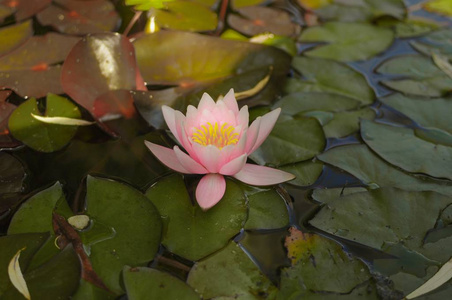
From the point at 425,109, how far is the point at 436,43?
540mm

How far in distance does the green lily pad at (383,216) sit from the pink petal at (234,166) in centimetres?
26

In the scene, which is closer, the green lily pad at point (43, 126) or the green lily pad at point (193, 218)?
the green lily pad at point (193, 218)

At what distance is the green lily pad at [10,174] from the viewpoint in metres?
1.41

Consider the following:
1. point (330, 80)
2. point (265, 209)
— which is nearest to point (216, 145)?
point (265, 209)

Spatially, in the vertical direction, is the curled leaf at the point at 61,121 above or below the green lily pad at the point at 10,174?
above

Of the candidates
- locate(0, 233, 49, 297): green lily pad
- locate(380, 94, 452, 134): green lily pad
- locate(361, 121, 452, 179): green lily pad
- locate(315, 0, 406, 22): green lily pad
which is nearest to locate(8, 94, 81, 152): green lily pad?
locate(0, 233, 49, 297): green lily pad

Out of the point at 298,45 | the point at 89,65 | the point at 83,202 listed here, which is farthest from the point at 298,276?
the point at 298,45

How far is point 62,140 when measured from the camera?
1593 millimetres

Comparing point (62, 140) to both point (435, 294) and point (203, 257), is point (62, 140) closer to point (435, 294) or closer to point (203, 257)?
point (203, 257)

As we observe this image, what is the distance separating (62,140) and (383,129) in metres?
1.11

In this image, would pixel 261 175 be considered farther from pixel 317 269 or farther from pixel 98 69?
pixel 98 69

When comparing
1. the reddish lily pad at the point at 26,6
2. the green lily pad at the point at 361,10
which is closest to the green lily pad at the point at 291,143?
the green lily pad at the point at 361,10

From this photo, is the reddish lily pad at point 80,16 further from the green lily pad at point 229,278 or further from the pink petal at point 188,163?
the green lily pad at point 229,278

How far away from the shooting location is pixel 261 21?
7.27ft
